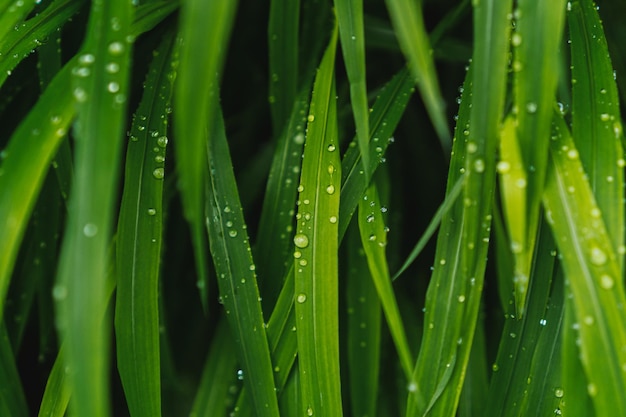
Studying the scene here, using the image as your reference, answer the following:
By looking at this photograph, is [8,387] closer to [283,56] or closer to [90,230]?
[90,230]

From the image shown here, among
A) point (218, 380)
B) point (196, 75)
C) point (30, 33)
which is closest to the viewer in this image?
point (196, 75)

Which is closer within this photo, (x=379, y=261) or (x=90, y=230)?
(x=90, y=230)

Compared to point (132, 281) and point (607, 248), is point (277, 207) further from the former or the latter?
point (607, 248)

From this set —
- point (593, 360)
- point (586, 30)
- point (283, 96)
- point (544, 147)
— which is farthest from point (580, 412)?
point (283, 96)

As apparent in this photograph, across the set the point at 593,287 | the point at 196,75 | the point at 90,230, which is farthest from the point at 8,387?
the point at 593,287

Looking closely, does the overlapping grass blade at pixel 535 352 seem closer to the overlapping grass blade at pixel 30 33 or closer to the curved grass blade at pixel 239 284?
the curved grass blade at pixel 239 284

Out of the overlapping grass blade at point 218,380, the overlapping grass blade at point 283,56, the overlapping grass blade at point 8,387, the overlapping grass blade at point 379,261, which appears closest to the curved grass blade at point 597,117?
the overlapping grass blade at point 379,261
